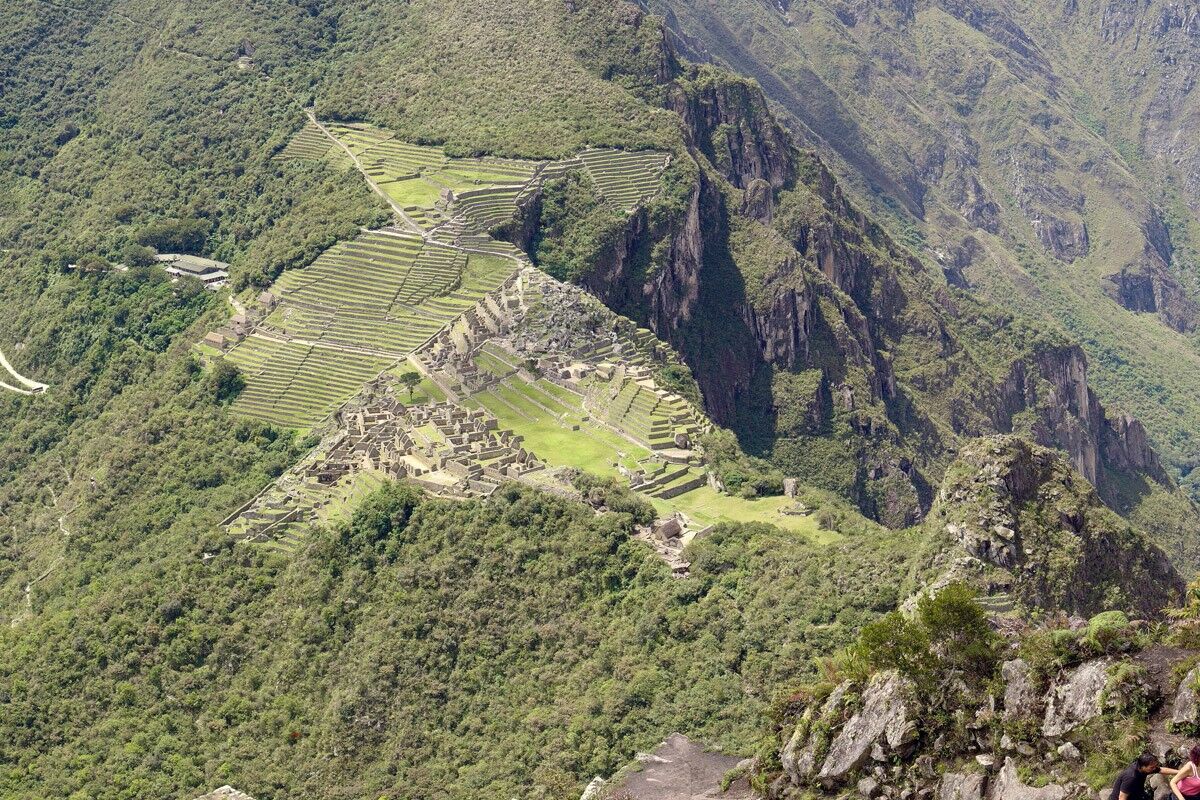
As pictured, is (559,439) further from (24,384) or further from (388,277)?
(24,384)

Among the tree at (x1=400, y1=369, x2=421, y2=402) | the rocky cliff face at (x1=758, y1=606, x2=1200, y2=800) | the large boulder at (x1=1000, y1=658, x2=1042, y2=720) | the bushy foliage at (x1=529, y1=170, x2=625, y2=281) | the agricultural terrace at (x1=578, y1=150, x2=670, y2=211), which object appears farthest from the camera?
the agricultural terrace at (x1=578, y1=150, x2=670, y2=211)

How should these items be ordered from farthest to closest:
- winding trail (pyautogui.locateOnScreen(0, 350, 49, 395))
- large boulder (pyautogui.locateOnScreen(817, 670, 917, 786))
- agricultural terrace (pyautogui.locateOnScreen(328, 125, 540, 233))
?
agricultural terrace (pyautogui.locateOnScreen(328, 125, 540, 233)), winding trail (pyautogui.locateOnScreen(0, 350, 49, 395)), large boulder (pyautogui.locateOnScreen(817, 670, 917, 786))

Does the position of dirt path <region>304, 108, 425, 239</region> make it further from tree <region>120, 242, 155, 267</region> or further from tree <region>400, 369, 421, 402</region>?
tree <region>400, 369, 421, 402</region>

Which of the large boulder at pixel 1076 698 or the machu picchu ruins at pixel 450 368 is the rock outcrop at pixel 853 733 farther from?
the machu picchu ruins at pixel 450 368

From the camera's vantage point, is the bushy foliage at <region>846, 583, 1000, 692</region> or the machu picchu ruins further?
the machu picchu ruins

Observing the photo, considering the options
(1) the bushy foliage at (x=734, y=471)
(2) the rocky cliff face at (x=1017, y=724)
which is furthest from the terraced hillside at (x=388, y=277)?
(2) the rocky cliff face at (x=1017, y=724)

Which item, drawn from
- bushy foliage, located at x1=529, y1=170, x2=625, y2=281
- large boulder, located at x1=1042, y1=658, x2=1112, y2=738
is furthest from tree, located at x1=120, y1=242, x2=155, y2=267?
large boulder, located at x1=1042, y1=658, x2=1112, y2=738

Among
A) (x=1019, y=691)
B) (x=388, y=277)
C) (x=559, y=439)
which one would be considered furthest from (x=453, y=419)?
(x=1019, y=691)
